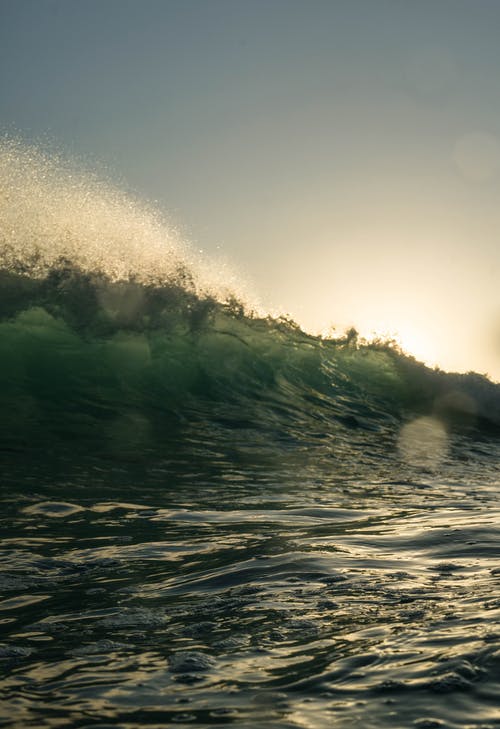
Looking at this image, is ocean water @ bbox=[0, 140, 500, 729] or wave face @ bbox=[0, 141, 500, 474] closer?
ocean water @ bbox=[0, 140, 500, 729]

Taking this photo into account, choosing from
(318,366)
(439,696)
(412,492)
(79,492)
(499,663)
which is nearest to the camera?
(439,696)

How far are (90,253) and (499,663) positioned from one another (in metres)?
10.7

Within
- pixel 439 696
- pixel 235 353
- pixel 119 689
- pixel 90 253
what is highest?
pixel 90 253

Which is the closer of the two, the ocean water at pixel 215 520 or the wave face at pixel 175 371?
the ocean water at pixel 215 520

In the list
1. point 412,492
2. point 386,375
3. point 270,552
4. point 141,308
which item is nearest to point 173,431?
point 412,492

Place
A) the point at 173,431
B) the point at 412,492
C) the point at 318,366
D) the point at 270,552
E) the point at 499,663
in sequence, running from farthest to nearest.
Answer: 1. the point at 318,366
2. the point at 173,431
3. the point at 412,492
4. the point at 270,552
5. the point at 499,663

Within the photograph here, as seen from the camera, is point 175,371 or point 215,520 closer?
point 215,520

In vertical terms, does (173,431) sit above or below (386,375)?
below

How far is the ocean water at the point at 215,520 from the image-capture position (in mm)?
2357

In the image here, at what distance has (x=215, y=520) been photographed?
524cm

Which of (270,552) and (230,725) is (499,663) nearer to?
(230,725)

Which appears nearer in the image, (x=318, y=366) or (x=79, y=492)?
(x=79, y=492)

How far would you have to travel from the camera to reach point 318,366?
13.9m

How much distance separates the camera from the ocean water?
7.73 feet
